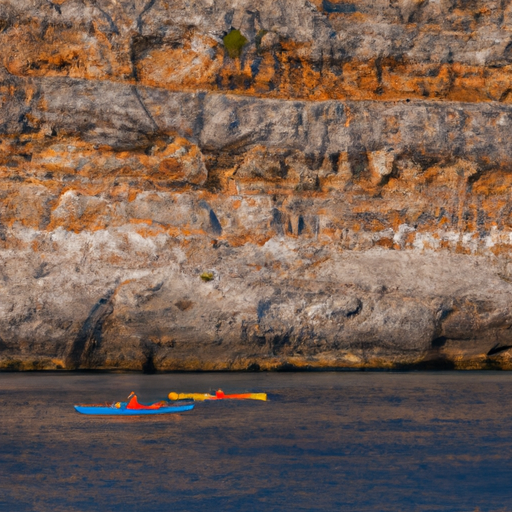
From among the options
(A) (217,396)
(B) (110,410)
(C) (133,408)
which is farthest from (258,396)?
(B) (110,410)

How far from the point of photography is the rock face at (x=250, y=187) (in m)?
20.5

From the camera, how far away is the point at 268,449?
39.0 ft

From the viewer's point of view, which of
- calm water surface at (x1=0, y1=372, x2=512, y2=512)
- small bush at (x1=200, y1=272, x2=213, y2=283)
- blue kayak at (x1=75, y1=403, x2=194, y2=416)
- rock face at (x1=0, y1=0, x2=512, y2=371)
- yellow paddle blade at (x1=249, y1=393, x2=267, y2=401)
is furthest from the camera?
small bush at (x1=200, y1=272, x2=213, y2=283)

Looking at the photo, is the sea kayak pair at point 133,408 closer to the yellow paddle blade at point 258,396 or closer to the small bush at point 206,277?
the yellow paddle blade at point 258,396

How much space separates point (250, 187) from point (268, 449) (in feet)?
38.5

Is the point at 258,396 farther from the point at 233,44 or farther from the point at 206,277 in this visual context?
the point at 233,44

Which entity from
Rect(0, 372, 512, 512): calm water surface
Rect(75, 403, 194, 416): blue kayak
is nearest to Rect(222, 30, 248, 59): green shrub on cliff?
Rect(0, 372, 512, 512): calm water surface

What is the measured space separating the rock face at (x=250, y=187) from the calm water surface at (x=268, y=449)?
2.60 m

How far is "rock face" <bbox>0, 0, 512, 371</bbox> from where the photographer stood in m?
20.5

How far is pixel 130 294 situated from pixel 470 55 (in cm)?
1250

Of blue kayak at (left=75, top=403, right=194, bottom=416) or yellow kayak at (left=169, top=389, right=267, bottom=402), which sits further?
yellow kayak at (left=169, top=389, right=267, bottom=402)

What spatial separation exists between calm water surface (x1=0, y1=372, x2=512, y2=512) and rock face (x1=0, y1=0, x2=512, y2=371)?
8.52 feet

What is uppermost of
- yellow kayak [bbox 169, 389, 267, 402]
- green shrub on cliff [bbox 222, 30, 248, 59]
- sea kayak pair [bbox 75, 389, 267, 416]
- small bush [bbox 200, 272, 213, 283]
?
green shrub on cliff [bbox 222, 30, 248, 59]

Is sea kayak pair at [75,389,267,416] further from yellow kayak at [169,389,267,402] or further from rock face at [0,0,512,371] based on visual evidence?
rock face at [0,0,512,371]
